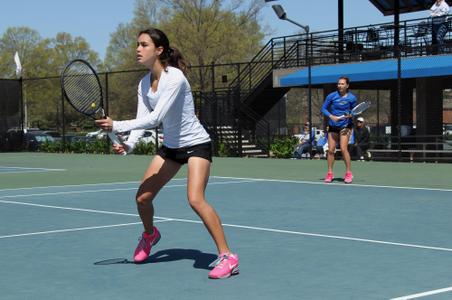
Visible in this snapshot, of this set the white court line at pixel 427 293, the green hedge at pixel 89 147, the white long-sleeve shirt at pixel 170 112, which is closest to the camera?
the white court line at pixel 427 293

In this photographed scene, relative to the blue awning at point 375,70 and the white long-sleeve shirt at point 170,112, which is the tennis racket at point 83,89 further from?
the blue awning at point 375,70

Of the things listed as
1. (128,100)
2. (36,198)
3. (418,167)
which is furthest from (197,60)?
(36,198)

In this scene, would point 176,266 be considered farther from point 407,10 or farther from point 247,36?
point 247,36

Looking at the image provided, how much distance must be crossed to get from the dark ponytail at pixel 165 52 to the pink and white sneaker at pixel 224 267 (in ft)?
4.45

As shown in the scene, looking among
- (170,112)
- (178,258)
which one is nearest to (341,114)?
(178,258)

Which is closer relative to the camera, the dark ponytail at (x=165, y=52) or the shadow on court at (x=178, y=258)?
the dark ponytail at (x=165, y=52)

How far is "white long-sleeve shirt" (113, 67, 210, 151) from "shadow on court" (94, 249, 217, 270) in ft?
3.21

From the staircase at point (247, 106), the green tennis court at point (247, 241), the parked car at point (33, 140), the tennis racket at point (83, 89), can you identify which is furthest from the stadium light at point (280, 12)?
the tennis racket at point (83, 89)

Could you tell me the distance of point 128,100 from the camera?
5972 centimetres

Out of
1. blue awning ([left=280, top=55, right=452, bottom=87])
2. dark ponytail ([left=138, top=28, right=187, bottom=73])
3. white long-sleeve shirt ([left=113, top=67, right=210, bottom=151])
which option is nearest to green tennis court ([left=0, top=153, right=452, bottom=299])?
white long-sleeve shirt ([left=113, top=67, right=210, bottom=151])

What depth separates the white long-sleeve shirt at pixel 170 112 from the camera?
5.63 metres

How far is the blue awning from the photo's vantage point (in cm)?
2388

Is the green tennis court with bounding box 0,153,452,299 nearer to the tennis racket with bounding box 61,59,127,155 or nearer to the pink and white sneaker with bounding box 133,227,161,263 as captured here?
the pink and white sneaker with bounding box 133,227,161,263

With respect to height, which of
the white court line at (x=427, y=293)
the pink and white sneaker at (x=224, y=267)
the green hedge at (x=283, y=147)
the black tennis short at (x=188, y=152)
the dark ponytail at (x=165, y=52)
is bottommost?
the white court line at (x=427, y=293)
